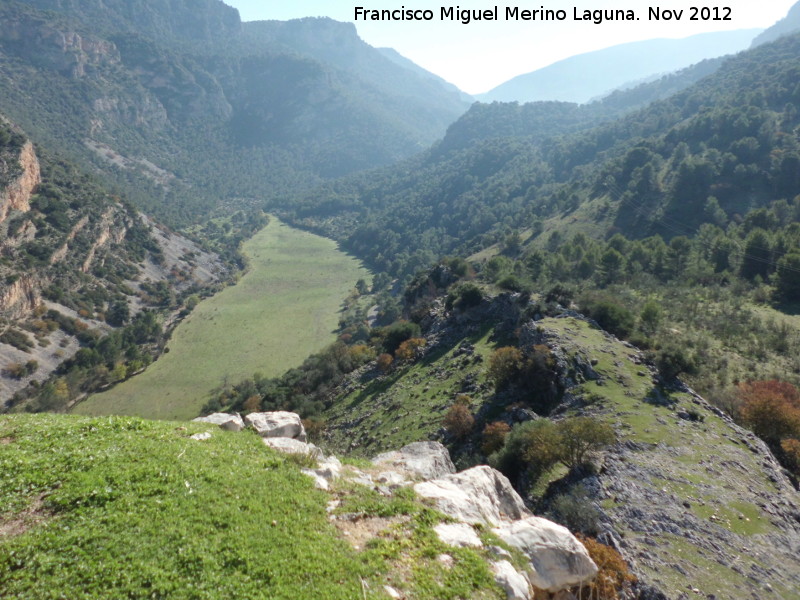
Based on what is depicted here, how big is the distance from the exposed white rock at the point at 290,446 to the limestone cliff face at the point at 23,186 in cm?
11802

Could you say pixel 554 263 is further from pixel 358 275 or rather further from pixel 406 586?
pixel 358 275

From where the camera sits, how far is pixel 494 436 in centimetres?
3102

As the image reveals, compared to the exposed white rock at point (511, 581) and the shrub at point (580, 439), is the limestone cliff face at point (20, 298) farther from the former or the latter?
the exposed white rock at point (511, 581)

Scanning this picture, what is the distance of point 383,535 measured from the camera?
13.0m

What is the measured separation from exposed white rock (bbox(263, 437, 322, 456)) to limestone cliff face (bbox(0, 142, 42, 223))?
11802 cm

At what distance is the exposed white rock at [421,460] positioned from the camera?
19.8 m

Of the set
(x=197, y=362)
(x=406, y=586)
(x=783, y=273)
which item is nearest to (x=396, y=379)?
(x=406, y=586)

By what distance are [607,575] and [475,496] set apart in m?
5.21

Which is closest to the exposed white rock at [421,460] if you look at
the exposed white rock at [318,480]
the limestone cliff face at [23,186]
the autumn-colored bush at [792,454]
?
the exposed white rock at [318,480]

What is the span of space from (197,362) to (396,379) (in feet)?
201

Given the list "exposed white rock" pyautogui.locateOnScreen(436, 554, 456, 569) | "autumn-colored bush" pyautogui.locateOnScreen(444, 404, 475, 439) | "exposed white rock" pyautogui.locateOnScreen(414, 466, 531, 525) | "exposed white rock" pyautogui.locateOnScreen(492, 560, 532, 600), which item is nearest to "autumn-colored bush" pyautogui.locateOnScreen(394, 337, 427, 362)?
"autumn-colored bush" pyautogui.locateOnScreen(444, 404, 475, 439)

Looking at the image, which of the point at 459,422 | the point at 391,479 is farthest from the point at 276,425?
the point at 459,422

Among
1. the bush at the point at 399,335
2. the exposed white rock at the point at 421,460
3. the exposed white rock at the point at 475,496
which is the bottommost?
the bush at the point at 399,335

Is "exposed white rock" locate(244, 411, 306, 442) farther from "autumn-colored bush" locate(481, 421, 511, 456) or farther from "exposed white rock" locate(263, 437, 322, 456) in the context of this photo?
"autumn-colored bush" locate(481, 421, 511, 456)
